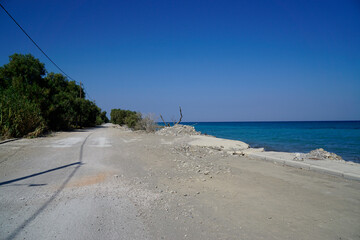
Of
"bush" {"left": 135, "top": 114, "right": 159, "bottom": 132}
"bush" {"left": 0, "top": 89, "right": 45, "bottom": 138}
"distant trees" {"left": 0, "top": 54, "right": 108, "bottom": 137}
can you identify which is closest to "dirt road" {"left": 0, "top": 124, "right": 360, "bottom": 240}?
"bush" {"left": 0, "top": 89, "right": 45, "bottom": 138}

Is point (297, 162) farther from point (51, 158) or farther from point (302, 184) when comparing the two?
point (51, 158)

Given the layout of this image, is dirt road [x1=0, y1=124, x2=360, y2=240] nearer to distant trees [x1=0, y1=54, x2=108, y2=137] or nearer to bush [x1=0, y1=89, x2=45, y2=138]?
bush [x1=0, y1=89, x2=45, y2=138]

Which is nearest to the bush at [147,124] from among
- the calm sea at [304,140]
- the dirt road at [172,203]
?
the calm sea at [304,140]

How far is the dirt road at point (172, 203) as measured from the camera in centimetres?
302

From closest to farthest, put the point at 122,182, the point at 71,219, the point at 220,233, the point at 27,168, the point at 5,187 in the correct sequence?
1. the point at 220,233
2. the point at 71,219
3. the point at 5,187
4. the point at 122,182
5. the point at 27,168

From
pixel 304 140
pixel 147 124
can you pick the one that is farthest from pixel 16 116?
pixel 304 140

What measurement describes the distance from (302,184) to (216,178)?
2113 millimetres

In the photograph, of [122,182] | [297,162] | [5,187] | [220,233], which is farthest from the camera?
[297,162]

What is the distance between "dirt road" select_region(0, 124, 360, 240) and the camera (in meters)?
3.02

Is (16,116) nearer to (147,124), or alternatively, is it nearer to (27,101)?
(27,101)

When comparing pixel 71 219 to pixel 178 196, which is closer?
pixel 71 219

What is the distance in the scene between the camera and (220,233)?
2992mm

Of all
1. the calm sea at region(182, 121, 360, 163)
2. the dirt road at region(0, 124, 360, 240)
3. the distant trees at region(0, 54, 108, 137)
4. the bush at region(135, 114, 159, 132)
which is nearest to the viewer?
the dirt road at region(0, 124, 360, 240)

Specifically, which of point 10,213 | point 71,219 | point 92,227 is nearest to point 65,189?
point 10,213
